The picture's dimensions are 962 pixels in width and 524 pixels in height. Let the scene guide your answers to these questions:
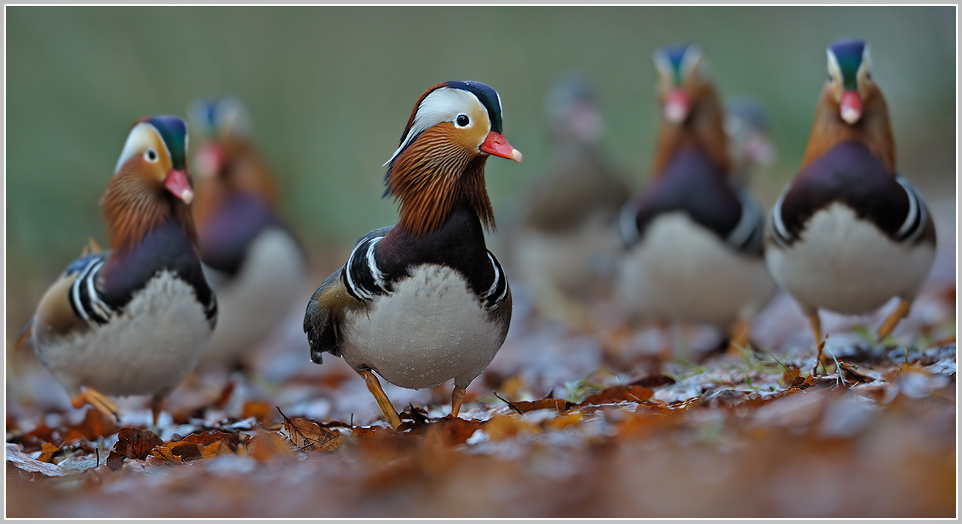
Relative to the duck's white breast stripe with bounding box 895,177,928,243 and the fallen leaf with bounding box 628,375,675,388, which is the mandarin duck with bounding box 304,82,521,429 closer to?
the fallen leaf with bounding box 628,375,675,388

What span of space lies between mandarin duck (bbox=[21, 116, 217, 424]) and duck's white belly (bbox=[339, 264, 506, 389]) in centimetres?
96

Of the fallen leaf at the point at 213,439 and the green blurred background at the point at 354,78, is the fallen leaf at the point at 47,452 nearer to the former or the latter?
the fallen leaf at the point at 213,439

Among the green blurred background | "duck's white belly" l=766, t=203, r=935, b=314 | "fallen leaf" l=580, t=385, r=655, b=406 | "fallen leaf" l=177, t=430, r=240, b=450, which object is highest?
the green blurred background

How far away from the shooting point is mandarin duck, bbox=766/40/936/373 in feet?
10.5

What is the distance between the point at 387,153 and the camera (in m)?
9.29

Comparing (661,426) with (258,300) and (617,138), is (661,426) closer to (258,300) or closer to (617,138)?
(258,300)

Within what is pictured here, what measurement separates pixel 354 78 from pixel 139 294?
661 cm

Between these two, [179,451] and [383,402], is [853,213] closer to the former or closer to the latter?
[383,402]

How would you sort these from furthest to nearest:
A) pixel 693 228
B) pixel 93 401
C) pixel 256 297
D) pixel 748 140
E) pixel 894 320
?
pixel 748 140
pixel 256 297
pixel 693 228
pixel 894 320
pixel 93 401

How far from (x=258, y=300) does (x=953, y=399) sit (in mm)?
3731

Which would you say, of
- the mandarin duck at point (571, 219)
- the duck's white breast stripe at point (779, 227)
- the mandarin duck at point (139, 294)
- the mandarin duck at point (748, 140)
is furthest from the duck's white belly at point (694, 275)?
the mandarin duck at point (139, 294)

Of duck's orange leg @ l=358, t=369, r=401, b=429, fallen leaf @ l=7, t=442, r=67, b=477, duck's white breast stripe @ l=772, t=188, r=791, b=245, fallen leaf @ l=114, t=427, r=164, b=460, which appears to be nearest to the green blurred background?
fallen leaf @ l=7, t=442, r=67, b=477

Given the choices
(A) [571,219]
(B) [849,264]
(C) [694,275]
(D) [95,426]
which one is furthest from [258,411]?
(A) [571,219]

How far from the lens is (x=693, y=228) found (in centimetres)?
443
